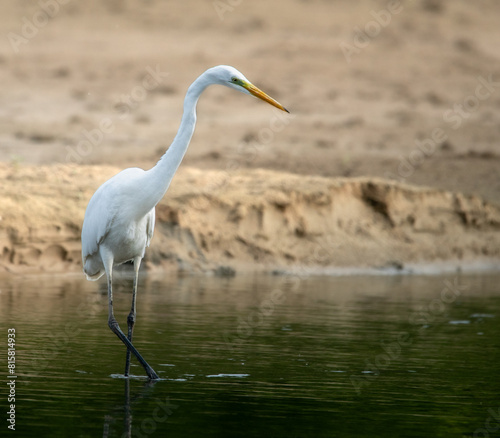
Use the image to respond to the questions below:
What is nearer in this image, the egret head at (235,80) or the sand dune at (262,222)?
the egret head at (235,80)

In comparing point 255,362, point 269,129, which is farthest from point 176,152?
point 269,129

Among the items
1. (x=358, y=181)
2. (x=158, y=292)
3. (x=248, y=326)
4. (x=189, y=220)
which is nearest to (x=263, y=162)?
(x=358, y=181)

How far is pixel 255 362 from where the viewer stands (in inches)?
312

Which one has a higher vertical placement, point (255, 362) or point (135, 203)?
point (135, 203)

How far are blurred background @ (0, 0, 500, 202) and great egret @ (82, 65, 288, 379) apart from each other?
38.3 feet

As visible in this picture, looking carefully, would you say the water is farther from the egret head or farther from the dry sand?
the dry sand

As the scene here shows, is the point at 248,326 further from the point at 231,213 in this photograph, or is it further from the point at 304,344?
the point at 231,213

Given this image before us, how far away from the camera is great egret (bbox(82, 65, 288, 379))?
24.0ft

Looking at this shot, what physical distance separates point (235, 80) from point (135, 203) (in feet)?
4.29

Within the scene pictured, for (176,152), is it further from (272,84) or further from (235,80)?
(272,84)

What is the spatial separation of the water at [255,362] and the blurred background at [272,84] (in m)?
8.54

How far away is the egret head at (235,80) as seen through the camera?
7199 millimetres

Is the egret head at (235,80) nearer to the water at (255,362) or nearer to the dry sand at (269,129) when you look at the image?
the water at (255,362)

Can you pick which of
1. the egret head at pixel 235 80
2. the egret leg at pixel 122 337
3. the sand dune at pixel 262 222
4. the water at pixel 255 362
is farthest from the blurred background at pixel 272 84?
the egret head at pixel 235 80
